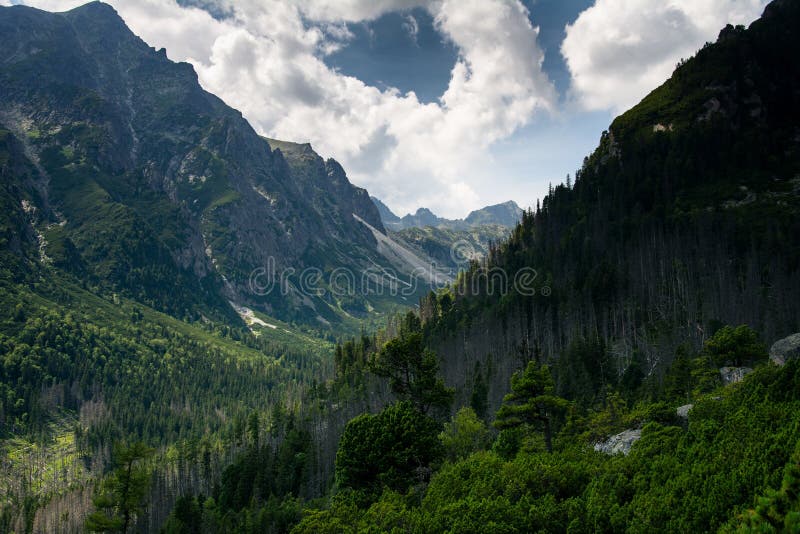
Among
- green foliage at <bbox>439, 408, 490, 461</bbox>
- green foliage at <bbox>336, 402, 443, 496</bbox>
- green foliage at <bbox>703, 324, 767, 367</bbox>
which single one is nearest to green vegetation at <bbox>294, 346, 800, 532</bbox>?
green foliage at <bbox>336, 402, 443, 496</bbox>

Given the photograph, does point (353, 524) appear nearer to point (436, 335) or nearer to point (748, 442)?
point (748, 442)

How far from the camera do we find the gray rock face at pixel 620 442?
39609 millimetres

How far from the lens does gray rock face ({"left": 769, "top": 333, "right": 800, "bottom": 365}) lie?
4881cm

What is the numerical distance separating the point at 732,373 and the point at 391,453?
1647 inches

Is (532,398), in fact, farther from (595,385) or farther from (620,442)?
(595,385)

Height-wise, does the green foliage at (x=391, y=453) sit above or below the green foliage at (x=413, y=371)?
below

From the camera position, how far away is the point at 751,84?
175875mm

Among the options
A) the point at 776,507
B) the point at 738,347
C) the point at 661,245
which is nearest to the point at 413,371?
the point at 776,507

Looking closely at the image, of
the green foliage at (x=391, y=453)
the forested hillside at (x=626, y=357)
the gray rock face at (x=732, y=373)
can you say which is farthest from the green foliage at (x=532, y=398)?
the gray rock face at (x=732, y=373)

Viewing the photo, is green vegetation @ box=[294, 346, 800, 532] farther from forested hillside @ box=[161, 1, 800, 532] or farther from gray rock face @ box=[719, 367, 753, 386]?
gray rock face @ box=[719, 367, 753, 386]

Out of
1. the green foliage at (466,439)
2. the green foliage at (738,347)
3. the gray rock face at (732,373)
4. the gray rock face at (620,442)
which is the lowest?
the green foliage at (466,439)

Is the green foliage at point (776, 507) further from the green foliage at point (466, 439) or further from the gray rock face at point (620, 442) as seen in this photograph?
the green foliage at point (466, 439)

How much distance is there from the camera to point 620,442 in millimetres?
41406

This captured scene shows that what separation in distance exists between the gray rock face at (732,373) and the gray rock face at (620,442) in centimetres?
1894
